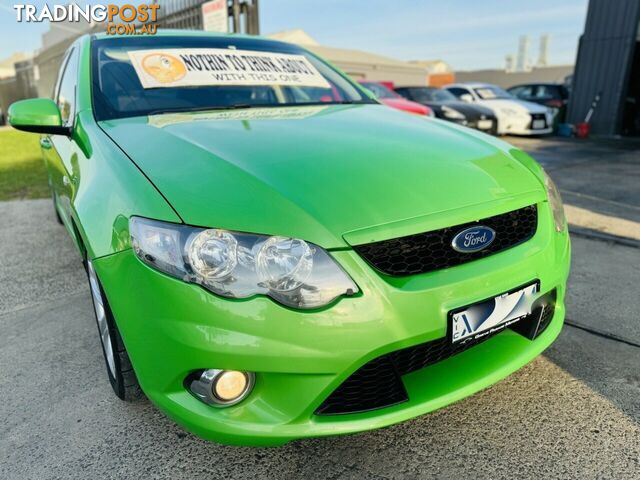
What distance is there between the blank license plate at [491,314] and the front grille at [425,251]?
0.46 feet

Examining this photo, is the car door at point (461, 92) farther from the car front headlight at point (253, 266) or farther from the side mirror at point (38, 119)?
the car front headlight at point (253, 266)

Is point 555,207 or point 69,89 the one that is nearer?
point 555,207

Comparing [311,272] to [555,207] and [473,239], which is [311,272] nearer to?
[473,239]

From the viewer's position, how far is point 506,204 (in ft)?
5.27

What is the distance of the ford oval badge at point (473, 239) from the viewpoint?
1.47 metres

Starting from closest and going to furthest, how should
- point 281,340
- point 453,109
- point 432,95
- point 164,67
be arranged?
point 281,340 → point 164,67 → point 453,109 → point 432,95

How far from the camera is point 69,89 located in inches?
108

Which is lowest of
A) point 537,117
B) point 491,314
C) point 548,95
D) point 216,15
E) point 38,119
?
point 537,117

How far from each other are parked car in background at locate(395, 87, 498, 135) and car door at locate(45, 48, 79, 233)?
7970mm

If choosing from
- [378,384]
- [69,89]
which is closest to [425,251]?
[378,384]

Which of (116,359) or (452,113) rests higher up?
(116,359)

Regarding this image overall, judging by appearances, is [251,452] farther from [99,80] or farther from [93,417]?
[99,80]

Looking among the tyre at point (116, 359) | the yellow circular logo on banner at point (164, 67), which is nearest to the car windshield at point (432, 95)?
the yellow circular logo on banner at point (164, 67)

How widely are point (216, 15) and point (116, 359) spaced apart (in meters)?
7.41
